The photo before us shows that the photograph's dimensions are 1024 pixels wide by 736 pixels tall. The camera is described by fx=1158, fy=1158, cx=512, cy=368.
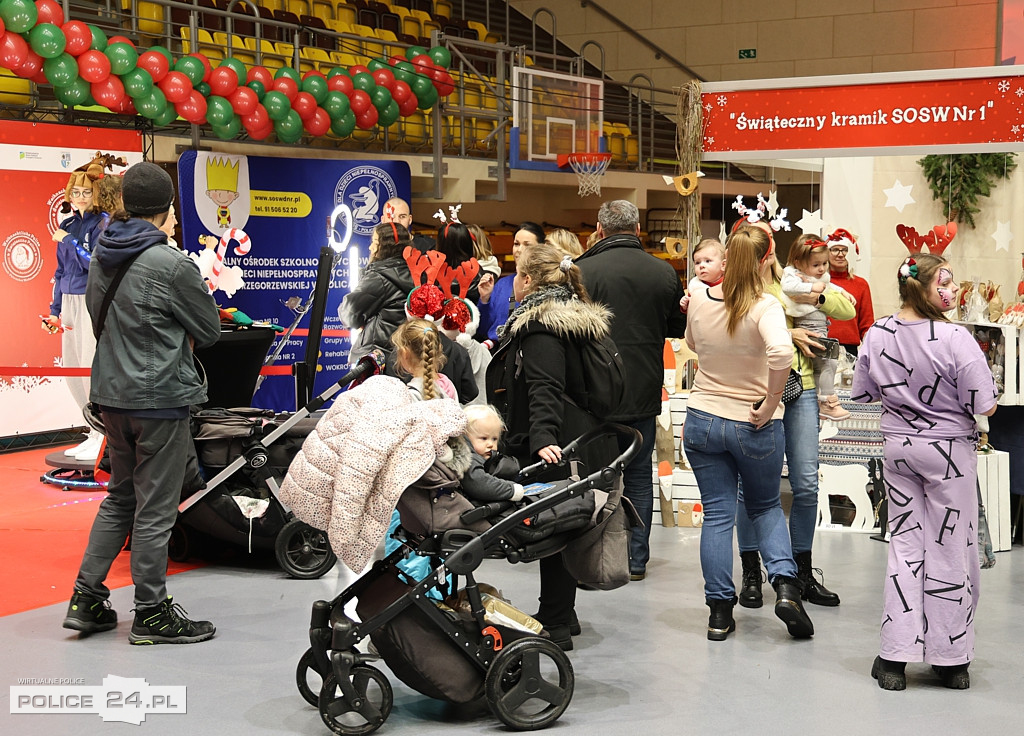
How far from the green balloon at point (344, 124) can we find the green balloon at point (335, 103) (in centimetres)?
7

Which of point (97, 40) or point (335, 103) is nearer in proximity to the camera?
point (97, 40)

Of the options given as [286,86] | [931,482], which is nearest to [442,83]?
[286,86]

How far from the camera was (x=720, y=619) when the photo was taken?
3.85 meters

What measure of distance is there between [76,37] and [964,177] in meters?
5.24

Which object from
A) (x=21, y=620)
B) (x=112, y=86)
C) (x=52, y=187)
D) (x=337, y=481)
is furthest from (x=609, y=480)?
(x=52, y=187)

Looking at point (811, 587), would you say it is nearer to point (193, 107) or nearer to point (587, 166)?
point (193, 107)

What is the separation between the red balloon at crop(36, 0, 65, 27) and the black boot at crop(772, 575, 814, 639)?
478cm

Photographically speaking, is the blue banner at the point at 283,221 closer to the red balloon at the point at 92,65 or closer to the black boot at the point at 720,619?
the red balloon at the point at 92,65

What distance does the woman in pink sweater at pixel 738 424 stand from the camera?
12.1 feet

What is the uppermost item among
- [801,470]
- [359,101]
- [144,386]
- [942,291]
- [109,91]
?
[359,101]

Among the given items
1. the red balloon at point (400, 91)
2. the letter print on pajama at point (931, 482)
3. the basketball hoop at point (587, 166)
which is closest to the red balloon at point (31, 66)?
the red balloon at point (400, 91)

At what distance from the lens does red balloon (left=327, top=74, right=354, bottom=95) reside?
26.3 ft

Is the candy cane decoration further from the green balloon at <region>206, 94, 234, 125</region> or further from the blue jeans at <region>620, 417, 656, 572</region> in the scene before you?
the green balloon at <region>206, 94, 234, 125</region>

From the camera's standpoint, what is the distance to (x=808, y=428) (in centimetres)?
424
